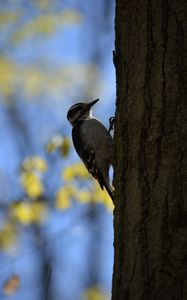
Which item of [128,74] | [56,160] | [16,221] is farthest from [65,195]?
[128,74]

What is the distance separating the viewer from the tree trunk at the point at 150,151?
338 cm

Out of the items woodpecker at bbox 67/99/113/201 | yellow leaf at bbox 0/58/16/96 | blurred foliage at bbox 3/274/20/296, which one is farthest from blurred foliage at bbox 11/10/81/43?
blurred foliage at bbox 3/274/20/296

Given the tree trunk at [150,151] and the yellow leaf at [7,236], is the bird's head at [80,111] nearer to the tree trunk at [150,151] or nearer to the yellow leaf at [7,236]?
the yellow leaf at [7,236]

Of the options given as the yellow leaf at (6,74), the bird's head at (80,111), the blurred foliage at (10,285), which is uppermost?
the yellow leaf at (6,74)

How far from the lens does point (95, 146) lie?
294 inches

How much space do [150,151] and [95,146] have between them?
3.77 metres

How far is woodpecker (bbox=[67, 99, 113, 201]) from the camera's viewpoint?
729 centimetres

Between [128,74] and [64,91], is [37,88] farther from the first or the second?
[128,74]

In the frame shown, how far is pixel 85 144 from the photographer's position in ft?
25.1

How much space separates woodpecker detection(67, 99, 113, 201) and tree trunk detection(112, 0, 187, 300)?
3149mm

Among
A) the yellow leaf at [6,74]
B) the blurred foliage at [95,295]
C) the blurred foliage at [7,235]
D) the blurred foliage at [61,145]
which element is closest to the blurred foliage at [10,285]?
the blurred foliage at [61,145]

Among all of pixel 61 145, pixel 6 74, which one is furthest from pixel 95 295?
pixel 6 74

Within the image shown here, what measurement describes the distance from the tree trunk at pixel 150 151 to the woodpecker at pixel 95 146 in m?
3.15

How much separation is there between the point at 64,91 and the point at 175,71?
10.1 metres
